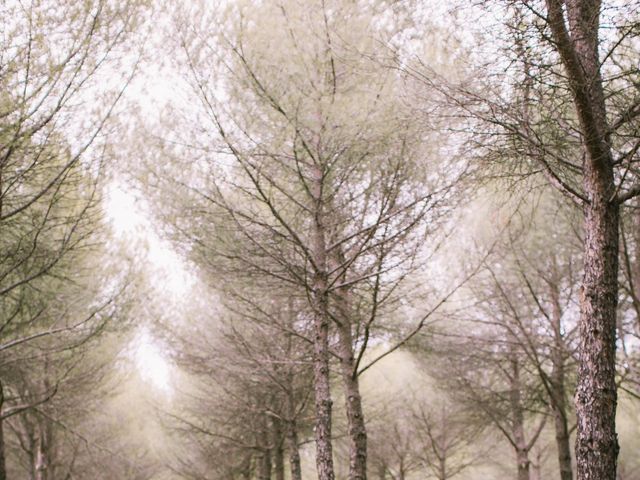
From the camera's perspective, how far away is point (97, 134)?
192 inches

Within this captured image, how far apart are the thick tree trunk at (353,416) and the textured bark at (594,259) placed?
342 cm

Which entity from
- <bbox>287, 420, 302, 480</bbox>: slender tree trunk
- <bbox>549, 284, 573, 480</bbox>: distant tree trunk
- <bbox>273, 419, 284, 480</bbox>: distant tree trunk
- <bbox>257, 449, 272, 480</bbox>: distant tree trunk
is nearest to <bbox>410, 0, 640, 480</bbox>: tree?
<bbox>549, 284, 573, 480</bbox>: distant tree trunk

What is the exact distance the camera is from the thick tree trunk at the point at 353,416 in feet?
21.2

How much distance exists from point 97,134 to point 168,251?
260 cm

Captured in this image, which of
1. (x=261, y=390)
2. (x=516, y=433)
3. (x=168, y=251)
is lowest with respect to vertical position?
(x=516, y=433)

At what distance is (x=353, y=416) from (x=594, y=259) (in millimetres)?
3800

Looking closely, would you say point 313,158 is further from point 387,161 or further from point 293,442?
point 293,442

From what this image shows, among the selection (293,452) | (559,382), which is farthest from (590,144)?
(293,452)

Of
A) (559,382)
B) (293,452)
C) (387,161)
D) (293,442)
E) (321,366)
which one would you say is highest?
(387,161)

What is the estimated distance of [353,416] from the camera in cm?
673

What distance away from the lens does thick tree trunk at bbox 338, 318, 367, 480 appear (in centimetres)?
647

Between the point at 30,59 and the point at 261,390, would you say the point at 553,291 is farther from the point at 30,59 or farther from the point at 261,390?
the point at 30,59

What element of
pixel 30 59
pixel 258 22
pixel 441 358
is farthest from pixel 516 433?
pixel 30 59

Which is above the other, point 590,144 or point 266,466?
point 590,144
